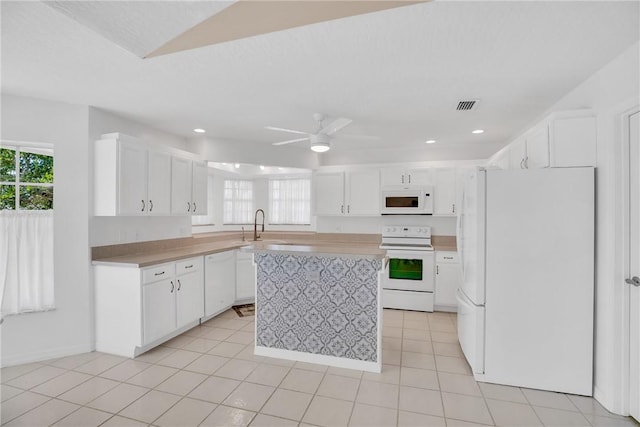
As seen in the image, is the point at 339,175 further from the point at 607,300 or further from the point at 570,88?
the point at 607,300

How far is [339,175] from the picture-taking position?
511cm

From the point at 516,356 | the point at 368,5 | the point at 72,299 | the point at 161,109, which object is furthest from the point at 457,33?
the point at 72,299

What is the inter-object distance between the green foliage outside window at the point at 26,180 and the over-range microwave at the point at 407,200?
13.4ft

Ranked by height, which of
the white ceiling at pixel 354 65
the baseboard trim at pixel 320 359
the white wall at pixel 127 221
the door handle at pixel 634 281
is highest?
the white ceiling at pixel 354 65

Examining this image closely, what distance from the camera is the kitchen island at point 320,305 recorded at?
2775 millimetres

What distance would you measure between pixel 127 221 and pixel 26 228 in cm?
86

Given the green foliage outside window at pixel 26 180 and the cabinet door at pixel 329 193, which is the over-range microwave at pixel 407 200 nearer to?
the cabinet door at pixel 329 193

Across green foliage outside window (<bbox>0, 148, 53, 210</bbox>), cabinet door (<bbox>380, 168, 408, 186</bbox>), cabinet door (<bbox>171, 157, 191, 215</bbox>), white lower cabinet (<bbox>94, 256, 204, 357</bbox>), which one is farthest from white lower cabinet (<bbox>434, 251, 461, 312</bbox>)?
green foliage outside window (<bbox>0, 148, 53, 210</bbox>)

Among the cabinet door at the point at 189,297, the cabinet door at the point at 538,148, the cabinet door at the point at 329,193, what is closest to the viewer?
the cabinet door at the point at 538,148

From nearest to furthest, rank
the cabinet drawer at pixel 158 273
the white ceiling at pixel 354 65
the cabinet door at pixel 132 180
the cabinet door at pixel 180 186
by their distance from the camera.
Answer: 1. the white ceiling at pixel 354 65
2. the cabinet drawer at pixel 158 273
3. the cabinet door at pixel 132 180
4. the cabinet door at pixel 180 186

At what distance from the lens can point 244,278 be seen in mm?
4668

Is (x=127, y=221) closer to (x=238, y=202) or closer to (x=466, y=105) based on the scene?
(x=238, y=202)

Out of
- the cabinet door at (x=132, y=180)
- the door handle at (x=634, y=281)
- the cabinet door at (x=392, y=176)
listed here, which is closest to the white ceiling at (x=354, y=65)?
the cabinet door at (x=132, y=180)

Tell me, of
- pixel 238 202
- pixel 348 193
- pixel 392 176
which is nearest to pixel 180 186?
pixel 238 202
